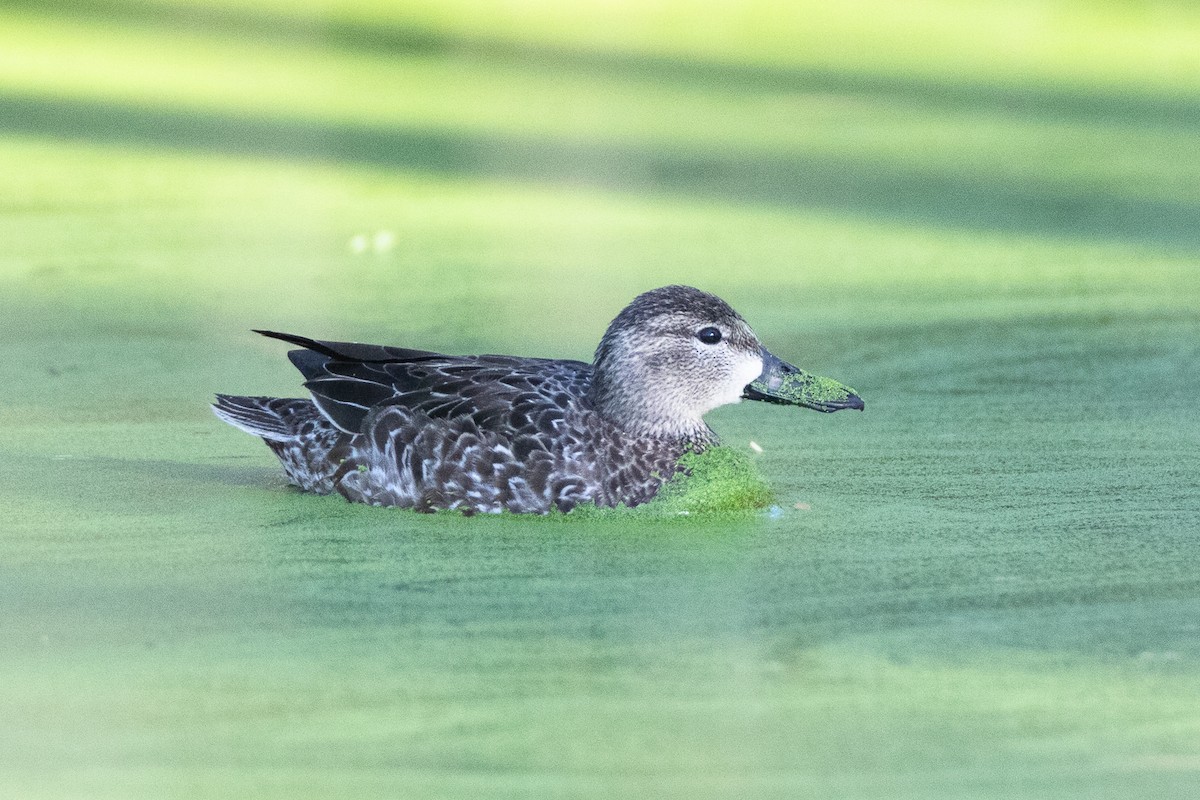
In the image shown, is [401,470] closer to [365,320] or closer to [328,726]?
[328,726]

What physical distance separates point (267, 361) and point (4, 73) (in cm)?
359

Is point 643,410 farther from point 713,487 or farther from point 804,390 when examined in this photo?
point 804,390

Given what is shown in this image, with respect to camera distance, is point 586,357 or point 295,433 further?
point 586,357

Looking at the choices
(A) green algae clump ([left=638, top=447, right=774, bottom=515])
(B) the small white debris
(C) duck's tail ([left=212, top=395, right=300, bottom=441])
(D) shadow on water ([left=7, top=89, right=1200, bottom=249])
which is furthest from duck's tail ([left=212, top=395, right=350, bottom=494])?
(D) shadow on water ([left=7, top=89, right=1200, bottom=249])

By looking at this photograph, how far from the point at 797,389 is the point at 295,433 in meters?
0.93

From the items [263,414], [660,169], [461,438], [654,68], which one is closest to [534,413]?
[461,438]

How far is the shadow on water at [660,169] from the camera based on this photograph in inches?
257

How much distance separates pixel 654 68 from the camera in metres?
8.55

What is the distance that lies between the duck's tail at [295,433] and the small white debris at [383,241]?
1.95m

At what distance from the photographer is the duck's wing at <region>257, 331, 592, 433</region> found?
3.73 meters

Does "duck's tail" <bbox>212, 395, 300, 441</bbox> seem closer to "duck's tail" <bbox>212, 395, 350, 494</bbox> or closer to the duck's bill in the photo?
"duck's tail" <bbox>212, 395, 350, 494</bbox>

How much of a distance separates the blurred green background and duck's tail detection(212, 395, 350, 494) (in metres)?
0.07

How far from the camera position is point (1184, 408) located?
15.4 feet

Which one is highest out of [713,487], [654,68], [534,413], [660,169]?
[654,68]
